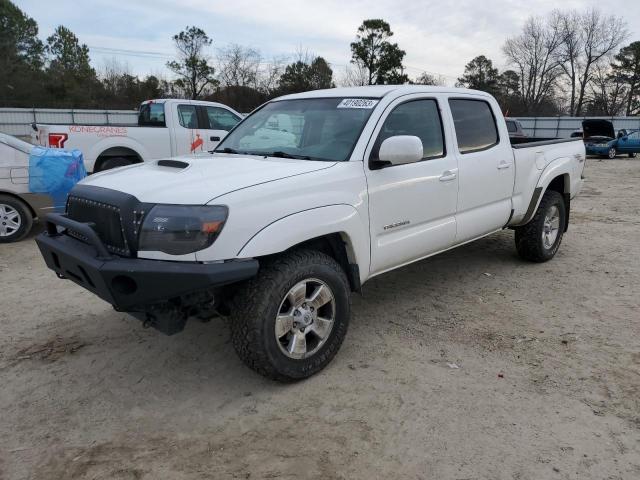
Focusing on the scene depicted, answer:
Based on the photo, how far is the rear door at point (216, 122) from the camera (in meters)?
10.2

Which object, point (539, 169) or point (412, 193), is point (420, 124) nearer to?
point (412, 193)

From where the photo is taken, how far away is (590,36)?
51.9 meters

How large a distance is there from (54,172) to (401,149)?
17.4 feet

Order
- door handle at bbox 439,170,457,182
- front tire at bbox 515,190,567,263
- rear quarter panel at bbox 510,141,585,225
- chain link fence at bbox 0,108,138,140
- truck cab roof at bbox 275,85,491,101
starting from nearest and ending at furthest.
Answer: truck cab roof at bbox 275,85,491,101 < door handle at bbox 439,170,457,182 < rear quarter panel at bbox 510,141,585,225 < front tire at bbox 515,190,567,263 < chain link fence at bbox 0,108,138,140

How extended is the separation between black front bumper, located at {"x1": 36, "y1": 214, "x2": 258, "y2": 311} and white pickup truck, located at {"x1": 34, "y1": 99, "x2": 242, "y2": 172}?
5.37 meters

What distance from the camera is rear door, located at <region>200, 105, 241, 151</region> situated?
10227mm

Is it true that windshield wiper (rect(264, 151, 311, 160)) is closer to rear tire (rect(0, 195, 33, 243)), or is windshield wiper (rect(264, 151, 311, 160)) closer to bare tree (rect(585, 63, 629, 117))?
rear tire (rect(0, 195, 33, 243))

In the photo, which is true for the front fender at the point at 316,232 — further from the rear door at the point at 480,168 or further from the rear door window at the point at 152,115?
the rear door window at the point at 152,115

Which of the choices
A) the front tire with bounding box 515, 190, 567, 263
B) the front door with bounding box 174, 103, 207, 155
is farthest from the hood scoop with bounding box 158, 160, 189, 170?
the front door with bounding box 174, 103, 207, 155

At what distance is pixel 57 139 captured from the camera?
836 cm

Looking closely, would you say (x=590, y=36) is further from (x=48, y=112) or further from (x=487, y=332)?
(x=487, y=332)

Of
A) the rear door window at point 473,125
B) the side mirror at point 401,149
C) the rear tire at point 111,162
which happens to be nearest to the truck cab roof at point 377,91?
the rear door window at point 473,125

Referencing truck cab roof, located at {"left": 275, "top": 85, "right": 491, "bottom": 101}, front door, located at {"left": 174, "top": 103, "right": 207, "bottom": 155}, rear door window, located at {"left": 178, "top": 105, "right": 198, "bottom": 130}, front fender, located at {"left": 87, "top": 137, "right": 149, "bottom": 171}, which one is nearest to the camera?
truck cab roof, located at {"left": 275, "top": 85, "right": 491, "bottom": 101}

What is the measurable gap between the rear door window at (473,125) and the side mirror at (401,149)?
1.12 m
